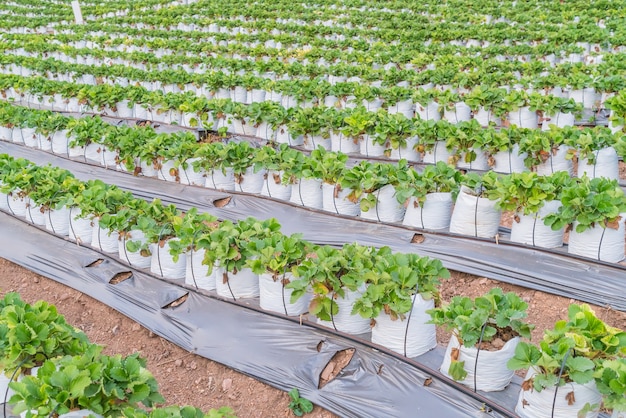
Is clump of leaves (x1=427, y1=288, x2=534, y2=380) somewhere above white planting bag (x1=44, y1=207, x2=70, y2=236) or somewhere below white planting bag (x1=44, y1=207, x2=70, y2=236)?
above

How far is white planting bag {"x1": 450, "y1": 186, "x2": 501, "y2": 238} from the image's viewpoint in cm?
645

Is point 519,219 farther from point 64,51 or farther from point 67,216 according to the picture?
point 64,51

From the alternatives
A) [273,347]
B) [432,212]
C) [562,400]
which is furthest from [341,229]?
[562,400]

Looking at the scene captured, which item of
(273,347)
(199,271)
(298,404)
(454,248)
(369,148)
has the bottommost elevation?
(298,404)

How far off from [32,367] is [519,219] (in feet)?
15.8

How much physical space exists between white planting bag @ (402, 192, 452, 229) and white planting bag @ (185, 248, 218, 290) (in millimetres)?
2436

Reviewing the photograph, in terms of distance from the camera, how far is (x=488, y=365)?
4316 millimetres

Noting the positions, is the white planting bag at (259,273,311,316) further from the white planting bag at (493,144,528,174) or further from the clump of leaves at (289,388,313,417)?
the white planting bag at (493,144,528,174)

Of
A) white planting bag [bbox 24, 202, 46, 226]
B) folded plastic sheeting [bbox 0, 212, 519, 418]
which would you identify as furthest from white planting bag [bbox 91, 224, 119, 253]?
white planting bag [bbox 24, 202, 46, 226]

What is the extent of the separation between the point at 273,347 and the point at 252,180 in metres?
3.61

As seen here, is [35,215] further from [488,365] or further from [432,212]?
[488,365]

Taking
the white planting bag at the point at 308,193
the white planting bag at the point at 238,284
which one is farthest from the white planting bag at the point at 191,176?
the white planting bag at the point at 238,284

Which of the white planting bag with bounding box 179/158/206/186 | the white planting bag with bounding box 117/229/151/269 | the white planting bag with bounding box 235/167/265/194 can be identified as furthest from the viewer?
the white planting bag with bounding box 179/158/206/186

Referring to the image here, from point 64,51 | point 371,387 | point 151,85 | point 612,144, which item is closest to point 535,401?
point 371,387
